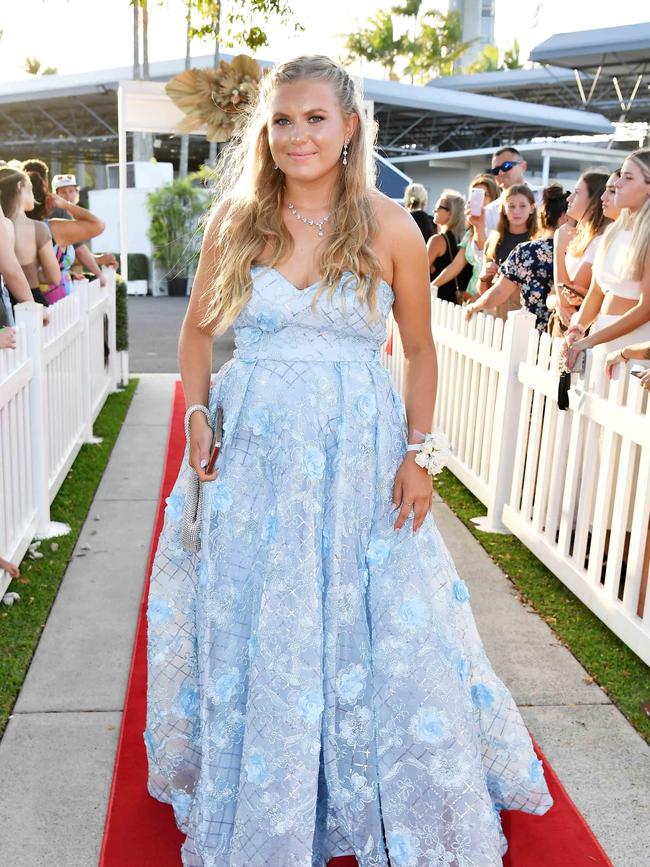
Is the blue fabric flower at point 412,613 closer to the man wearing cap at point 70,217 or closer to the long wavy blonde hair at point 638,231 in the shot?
the long wavy blonde hair at point 638,231

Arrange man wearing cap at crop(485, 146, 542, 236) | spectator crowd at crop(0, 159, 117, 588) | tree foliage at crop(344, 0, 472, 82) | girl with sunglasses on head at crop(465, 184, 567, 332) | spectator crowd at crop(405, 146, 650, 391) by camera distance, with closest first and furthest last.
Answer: spectator crowd at crop(405, 146, 650, 391) < spectator crowd at crop(0, 159, 117, 588) < girl with sunglasses on head at crop(465, 184, 567, 332) < man wearing cap at crop(485, 146, 542, 236) < tree foliage at crop(344, 0, 472, 82)

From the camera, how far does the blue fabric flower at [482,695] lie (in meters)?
2.47

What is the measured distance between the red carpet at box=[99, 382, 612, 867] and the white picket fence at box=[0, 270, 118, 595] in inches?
60.3

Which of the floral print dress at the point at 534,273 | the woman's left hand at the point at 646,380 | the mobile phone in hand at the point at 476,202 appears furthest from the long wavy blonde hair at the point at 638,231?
the mobile phone in hand at the point at 476,202

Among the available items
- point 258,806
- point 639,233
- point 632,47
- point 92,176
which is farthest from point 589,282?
point 92,176

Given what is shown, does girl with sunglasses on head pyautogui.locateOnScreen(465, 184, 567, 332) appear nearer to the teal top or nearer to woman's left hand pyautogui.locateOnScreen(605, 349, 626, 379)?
the teal top

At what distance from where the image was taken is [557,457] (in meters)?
4.47

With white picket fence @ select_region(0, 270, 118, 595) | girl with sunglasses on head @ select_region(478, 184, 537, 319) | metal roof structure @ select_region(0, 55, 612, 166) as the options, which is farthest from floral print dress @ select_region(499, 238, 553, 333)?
metal roof structure @ select_region(0, 55, 612, 166)

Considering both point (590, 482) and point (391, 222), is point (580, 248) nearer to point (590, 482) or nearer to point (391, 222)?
point (590, 482)

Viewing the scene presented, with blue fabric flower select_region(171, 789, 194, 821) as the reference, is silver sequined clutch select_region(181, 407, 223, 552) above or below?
above

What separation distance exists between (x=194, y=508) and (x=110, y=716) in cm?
118

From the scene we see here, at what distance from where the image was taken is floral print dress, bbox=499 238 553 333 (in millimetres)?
6086

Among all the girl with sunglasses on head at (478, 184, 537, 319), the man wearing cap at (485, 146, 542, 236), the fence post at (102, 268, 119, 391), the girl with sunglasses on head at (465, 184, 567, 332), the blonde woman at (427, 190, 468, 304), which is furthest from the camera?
the fence post at (102, 268, 119, 391)

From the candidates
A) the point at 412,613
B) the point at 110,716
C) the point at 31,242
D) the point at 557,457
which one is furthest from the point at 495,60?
the point at 412,613
